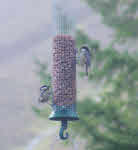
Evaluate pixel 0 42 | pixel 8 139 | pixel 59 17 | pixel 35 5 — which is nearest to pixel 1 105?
pixel 8 139

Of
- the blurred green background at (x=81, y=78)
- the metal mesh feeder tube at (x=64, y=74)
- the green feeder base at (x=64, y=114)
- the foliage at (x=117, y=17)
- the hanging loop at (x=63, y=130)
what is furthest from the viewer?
the foliage at (x=117, y=17)

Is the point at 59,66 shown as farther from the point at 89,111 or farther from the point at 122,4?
the point at 122,4

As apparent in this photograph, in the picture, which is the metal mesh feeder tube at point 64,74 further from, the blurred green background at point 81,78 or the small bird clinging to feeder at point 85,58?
the blurred green background at point 81,78

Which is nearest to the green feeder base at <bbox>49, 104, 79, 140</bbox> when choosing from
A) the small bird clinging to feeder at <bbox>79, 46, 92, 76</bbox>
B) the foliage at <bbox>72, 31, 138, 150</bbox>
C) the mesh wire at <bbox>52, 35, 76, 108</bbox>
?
the mesh wire at <bbox>52, 35, 76, 108</bbox>

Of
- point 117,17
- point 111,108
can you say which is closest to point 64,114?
point 111,108

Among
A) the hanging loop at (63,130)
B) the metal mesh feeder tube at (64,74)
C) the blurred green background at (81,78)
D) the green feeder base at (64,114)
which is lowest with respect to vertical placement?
the hanging loop at (63,130)

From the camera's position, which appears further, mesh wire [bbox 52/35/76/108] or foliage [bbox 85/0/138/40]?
foliage [bbox 85/0/138/40]

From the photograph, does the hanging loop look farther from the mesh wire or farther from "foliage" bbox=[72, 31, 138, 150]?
"foliage" bbox=[72, 31, 138, 150]

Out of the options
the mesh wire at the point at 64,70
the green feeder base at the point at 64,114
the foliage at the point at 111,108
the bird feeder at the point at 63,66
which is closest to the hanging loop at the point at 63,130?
the green feeder base at the point at 64,114

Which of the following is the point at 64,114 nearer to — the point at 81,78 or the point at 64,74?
the point at 64,74
